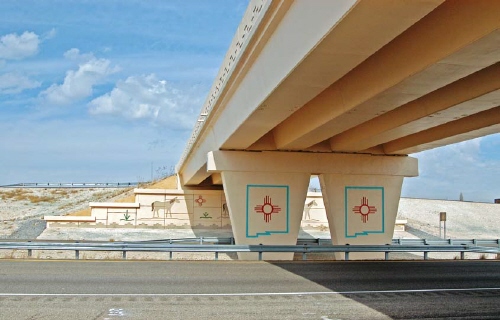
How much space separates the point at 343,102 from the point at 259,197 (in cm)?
832

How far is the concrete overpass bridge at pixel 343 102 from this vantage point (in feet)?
28.2

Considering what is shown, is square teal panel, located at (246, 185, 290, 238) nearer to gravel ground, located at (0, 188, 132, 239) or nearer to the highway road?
the highway road

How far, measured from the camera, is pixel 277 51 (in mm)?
11406

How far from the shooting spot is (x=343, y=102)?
44.1 ft

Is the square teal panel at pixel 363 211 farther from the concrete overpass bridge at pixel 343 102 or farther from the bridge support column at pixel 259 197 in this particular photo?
the bridge support column at pixel 259 197

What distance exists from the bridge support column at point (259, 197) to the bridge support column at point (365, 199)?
1495mm

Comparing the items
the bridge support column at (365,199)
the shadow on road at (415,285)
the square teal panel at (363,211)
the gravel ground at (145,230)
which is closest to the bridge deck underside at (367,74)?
the bridge support column at (365,199)

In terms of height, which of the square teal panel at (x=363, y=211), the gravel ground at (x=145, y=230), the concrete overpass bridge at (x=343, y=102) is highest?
the concrete overpass bridge at (x=343, y=102)

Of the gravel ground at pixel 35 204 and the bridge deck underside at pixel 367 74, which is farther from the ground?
the bridge deck underside at pixel 367 74

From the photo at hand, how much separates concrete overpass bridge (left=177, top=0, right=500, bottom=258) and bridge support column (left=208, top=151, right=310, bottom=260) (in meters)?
0.04

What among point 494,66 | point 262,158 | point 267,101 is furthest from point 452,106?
point 262,158

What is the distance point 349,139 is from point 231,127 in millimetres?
4368

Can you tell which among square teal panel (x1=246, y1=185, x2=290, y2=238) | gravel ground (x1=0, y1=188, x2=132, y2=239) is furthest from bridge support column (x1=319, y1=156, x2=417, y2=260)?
gravel ground (x1=0, y1=188, x2=132, y2=239)

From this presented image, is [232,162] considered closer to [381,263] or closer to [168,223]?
[381,263]
